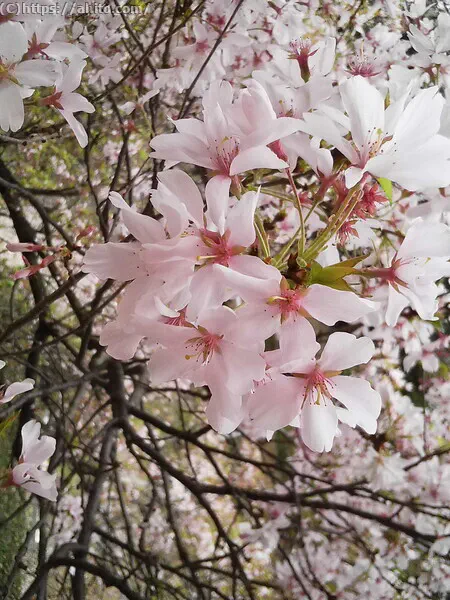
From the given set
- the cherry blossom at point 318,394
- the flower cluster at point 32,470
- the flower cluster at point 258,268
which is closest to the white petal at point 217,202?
the flower cluster at point 258,268

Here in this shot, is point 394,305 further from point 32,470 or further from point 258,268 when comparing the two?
point 32,470

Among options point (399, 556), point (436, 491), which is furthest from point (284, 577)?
point (436, 491)

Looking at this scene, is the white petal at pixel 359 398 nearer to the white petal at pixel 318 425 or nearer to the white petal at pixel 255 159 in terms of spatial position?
the white petal at pixel 318 425

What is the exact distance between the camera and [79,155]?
1.62m

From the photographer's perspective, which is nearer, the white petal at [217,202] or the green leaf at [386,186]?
the white petal at [217,202]

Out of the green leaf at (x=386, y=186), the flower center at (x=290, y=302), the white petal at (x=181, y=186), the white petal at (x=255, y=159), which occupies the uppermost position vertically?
the green leaf at (x=386, y=186)

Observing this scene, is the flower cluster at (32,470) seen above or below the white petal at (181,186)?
below

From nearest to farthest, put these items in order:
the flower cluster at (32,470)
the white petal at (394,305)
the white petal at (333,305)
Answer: the white petal at (333,305)
the white petal at (394,305)
the flower cluster at (32,470)

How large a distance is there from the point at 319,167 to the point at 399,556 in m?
1.88

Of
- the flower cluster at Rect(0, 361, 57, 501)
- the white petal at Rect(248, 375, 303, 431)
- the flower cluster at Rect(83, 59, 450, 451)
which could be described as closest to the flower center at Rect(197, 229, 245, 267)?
the flower cluster at Rect(83, 59, 450, 451)

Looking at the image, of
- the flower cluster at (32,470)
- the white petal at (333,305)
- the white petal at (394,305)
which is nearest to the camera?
the white petal at (333,305)

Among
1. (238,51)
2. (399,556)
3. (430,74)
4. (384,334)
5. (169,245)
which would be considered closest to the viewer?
(169,245)

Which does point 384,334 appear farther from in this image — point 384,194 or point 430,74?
point 384,194

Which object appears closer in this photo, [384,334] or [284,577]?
[384,334]
